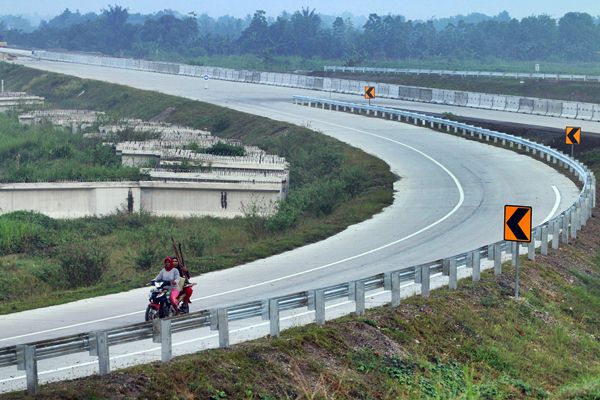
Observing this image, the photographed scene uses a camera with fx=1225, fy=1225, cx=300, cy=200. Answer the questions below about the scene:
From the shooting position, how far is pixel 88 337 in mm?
15633

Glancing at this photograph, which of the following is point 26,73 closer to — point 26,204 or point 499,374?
point 26,204

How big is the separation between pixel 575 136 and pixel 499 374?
34426 mm

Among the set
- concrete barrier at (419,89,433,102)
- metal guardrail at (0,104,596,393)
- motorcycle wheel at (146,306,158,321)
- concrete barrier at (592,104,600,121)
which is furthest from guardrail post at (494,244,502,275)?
concrete barrier at (419,89,433,102)

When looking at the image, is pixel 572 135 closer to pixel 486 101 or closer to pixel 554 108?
pixel 554 108

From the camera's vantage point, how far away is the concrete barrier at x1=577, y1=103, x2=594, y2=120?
7200 cm

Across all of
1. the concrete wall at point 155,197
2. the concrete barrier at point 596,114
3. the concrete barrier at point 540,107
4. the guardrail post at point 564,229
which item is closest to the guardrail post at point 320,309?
the guardrail post at point 564,229

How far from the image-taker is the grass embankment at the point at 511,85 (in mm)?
95750

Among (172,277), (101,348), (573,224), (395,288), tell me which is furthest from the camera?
(573,224)

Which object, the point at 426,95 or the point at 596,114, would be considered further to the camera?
the point at 426,95

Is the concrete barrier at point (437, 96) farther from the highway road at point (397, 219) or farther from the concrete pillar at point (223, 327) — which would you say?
the concrete pillar at point (223, 327)

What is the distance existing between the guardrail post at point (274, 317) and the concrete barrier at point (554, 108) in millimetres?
58702

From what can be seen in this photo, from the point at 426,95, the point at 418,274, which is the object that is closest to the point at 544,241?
the point at 418,274

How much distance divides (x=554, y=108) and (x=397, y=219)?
39973 mm

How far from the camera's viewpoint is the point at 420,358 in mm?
19078
